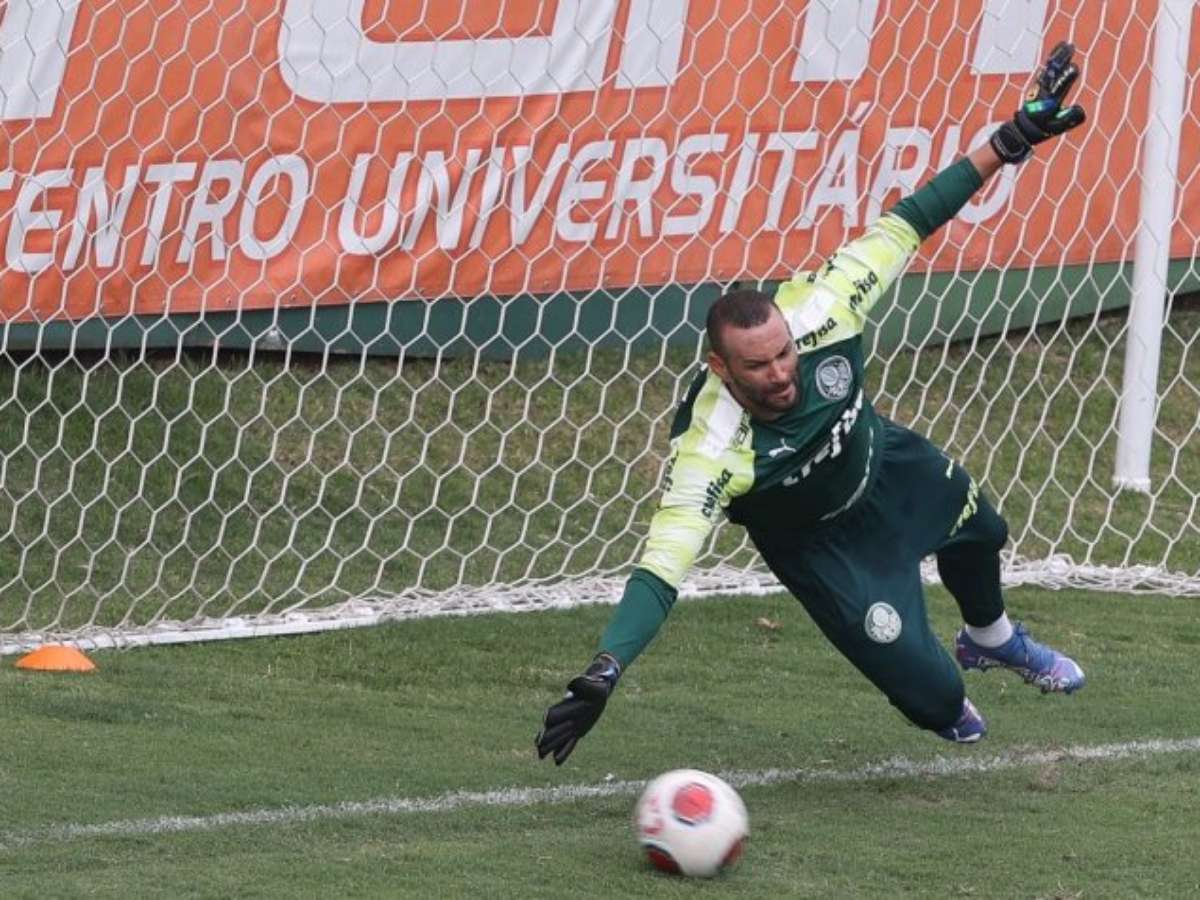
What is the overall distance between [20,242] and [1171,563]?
4.59m

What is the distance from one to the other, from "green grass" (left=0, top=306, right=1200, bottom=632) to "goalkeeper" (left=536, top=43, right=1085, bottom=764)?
8.37 ft

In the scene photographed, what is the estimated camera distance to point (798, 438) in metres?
5.51

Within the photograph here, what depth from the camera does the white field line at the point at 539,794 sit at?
5.29 meters

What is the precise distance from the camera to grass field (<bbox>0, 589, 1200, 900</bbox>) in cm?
498

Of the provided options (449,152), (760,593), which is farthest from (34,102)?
(760,593)

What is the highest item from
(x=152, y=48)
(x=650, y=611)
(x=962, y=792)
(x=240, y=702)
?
(x=152, y=48)

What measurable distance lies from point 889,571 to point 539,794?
1093 millimetres

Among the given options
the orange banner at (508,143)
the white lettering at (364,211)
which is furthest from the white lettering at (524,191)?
the white lettering at (364,211)

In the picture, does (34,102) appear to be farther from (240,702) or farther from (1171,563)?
(1171,563)

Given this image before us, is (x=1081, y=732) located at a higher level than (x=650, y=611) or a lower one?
lower

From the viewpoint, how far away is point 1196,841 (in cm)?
527

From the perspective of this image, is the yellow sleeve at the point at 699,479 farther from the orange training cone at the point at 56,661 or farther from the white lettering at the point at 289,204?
the white lettering at the point at 289,204

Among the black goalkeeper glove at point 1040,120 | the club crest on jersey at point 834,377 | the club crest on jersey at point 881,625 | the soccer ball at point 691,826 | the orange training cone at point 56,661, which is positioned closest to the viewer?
the soccer ball at point 691,826

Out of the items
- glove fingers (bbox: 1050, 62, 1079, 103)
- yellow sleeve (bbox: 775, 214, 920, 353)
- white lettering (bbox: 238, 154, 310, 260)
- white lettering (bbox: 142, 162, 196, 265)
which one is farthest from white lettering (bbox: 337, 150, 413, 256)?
glove fingers (bbox: 1050, 62, 1079, 103)
